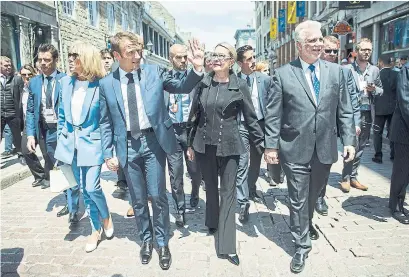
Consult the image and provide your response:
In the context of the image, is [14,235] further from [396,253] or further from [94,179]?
[396,253]

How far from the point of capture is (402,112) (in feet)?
12.8

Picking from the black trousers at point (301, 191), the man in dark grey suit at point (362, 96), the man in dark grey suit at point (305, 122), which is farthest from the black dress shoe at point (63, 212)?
the man in dark grey suit at point (362, 96)

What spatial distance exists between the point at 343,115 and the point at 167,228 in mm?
2172

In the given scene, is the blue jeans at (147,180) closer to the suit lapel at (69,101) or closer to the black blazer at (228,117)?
the black blazer at (228,117)

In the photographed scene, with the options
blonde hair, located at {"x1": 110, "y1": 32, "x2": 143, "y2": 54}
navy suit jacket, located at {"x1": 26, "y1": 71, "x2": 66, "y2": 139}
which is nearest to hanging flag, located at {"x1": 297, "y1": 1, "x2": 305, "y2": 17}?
navy suit jacket, located at {"x1": 26, "y1": 71, "x2": 66, "y2": 139}

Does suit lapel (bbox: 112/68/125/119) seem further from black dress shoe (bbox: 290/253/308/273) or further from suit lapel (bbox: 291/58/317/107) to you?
black dress shoe (bbox: 290/253/308/273)

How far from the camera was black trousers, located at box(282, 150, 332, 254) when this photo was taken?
129 inches

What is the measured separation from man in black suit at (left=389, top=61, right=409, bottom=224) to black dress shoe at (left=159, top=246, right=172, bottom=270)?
2897 millimetres

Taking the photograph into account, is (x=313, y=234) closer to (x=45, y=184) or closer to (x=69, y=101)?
(x=69, y=101)

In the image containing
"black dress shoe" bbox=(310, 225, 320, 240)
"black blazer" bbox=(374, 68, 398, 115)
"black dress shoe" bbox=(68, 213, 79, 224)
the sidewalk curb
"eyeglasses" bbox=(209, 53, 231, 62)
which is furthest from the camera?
"black blazer" bbox=(374, 68, 398, 115)

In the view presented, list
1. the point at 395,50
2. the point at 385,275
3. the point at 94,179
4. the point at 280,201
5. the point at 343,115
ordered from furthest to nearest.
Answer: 1. the point at 395,50
2. the point at 280,201
3. the point at 94,179
4. the point at 343,115
5. the point at 385,275

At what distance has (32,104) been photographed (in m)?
4.70

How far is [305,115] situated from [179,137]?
206 centimetres

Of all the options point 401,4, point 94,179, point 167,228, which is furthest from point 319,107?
point 401,4
